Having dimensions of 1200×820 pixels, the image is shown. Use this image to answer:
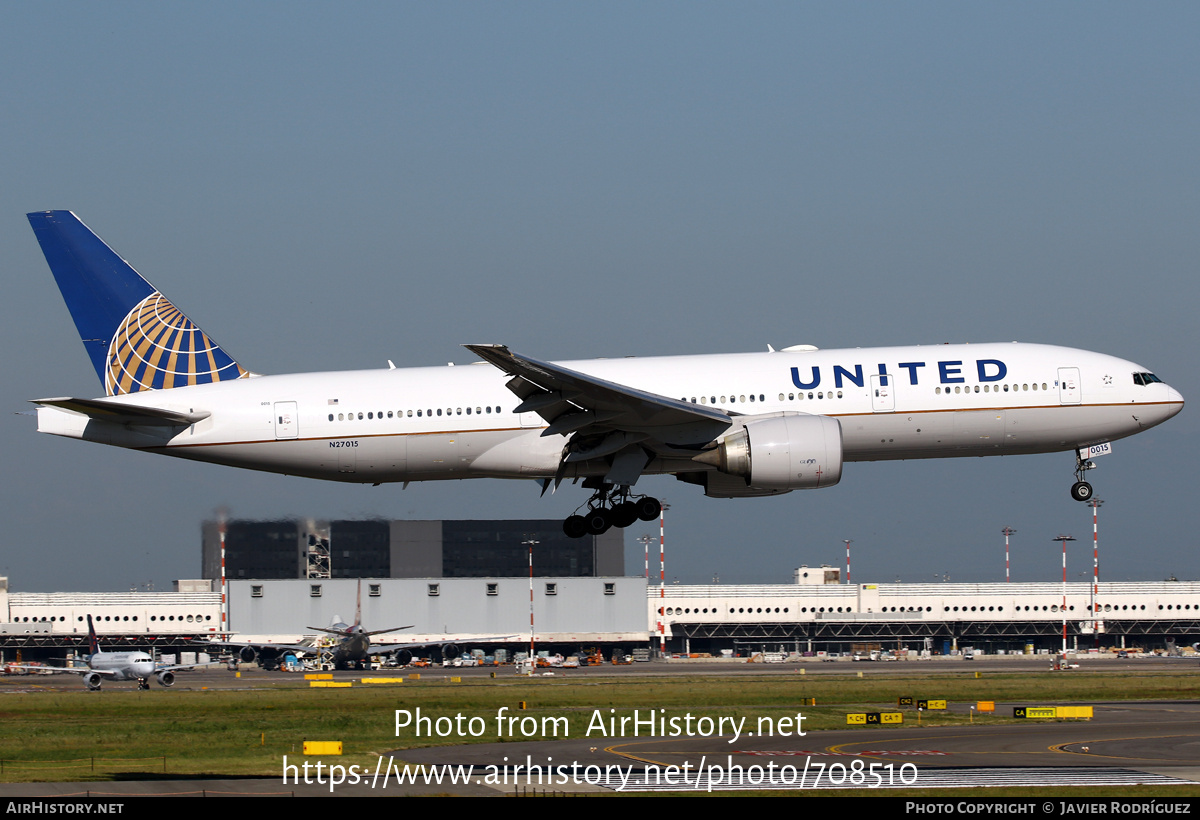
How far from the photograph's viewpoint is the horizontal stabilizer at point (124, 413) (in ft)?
111

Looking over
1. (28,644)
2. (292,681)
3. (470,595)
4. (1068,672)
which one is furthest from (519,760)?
(28,644)

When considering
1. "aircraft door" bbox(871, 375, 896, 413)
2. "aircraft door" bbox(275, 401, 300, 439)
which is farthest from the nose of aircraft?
"aircraft door" bbox(275, 401, 300, 439)

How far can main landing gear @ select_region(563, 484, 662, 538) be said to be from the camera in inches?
1439

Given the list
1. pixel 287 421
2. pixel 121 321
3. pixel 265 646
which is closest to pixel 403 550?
pixel 265 646

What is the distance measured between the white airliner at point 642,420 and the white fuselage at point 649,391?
42 mm

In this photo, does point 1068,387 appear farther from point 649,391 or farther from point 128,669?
point 128,669

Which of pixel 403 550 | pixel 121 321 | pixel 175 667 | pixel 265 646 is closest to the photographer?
pixel 121 321

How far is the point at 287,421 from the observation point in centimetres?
3594

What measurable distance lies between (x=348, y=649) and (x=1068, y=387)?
4854 centimetres

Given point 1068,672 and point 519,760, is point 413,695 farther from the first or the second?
point 1068,672

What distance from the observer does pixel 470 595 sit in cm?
9244

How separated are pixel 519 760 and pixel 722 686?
23.6m

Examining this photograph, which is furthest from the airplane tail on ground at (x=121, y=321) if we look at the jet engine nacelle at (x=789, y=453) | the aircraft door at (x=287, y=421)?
the jet engine nacelle at (x=789, y=453)

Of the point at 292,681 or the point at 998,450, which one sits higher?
the point at 998,450
